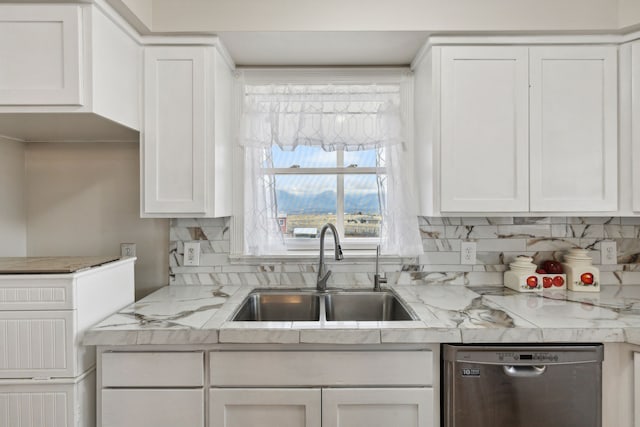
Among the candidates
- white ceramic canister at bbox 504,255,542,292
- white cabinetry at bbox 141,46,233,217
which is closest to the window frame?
white cabinetry at bbox 141,46,233,217

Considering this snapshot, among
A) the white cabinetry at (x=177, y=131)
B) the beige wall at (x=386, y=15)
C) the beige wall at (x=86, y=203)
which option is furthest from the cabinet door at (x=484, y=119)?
the beige wall at (x=86, y=203)

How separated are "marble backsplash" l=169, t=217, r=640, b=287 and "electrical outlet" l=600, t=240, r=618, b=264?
0.02 metres

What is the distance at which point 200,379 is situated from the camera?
147 centimetres

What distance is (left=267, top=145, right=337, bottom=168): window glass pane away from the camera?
7.51ft

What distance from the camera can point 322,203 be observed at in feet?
7.58

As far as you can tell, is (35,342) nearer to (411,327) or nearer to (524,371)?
(411,327)

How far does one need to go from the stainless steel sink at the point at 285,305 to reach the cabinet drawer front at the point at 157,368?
0.63 m

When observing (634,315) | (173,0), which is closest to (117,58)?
(173,0)

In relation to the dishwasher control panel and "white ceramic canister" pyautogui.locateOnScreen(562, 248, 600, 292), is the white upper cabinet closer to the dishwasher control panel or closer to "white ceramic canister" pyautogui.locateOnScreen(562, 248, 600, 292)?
the dishwasher control panel

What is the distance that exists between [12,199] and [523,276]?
8.53ft

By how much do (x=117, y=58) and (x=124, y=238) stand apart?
96 centimetres

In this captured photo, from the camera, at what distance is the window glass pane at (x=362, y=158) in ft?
7.54

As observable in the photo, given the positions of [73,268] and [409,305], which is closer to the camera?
[73,268]

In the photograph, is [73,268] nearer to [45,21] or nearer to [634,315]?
[45,21]
